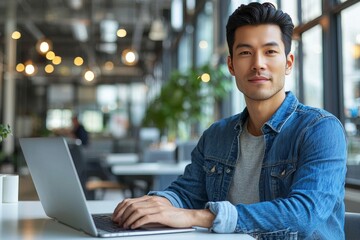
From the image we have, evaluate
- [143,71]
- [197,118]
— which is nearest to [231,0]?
[197,118]

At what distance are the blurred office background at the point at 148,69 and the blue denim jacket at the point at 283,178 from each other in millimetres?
439

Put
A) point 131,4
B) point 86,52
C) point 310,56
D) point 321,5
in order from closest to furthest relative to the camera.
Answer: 1. point 321,5
2. point 310,56
3. point 131,4
4. point 86,52

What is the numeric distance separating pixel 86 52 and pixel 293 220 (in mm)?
19542

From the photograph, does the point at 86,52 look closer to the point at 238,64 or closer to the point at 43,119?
the point at 43,119

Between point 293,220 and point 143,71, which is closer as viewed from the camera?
point 293,220

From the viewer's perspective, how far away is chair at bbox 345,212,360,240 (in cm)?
154

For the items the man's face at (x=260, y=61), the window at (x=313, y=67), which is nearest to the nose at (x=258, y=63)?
the man's face at (x=260, y=61)

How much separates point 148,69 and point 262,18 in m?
21.6

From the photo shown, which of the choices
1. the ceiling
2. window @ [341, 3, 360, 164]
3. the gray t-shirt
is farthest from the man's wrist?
the ceiling

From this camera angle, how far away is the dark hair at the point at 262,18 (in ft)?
5.23

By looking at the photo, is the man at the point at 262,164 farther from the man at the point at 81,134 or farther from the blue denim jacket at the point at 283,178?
the man at the point at 81,134

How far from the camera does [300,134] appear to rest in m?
1.50

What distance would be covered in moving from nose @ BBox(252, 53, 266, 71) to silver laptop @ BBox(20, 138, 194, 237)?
51 cm

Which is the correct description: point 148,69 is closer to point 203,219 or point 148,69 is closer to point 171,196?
point 171,196
